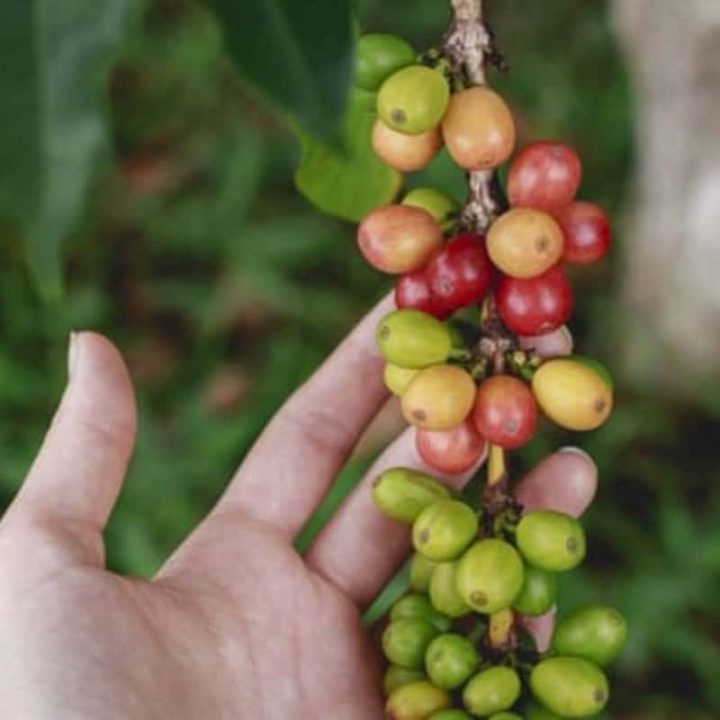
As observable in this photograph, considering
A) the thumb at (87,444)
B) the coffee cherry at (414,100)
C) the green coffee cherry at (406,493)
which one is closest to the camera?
the coffee cherry at (414,100)

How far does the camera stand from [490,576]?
136 cm

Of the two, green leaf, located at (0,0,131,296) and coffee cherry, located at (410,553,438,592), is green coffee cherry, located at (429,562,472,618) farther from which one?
green leaf, located at (0,0,131,296)

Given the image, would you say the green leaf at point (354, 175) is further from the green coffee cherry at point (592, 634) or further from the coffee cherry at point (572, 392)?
the green coffee cherry at point (592, 634)

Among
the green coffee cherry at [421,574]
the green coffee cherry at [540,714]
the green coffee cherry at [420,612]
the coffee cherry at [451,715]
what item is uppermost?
the green coffee cherry at [421,574]

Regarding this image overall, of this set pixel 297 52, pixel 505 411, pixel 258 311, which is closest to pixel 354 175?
pixel 505 411

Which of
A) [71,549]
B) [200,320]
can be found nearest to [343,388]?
[71,549]

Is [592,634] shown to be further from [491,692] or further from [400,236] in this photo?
[400,236]

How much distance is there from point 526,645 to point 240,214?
1980 mm

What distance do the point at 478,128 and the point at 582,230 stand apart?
0.19 metres

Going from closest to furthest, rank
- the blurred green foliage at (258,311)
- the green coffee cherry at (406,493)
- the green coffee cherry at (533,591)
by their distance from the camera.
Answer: the green coffee cherry at (533,591), the green coffee cherry at (406,493), the blurred green foliage at (258,311)

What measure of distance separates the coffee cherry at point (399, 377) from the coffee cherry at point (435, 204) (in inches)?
5.9

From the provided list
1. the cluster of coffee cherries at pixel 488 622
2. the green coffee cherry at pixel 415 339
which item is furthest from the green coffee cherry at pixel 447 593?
the green coffee cherry at pixel 415 339

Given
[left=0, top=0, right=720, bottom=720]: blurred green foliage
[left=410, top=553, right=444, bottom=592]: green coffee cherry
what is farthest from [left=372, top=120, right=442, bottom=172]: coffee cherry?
[left=0, top=0, right=720, bottom=720]: blurred green foliage

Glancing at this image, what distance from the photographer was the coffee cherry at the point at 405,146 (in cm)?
133
